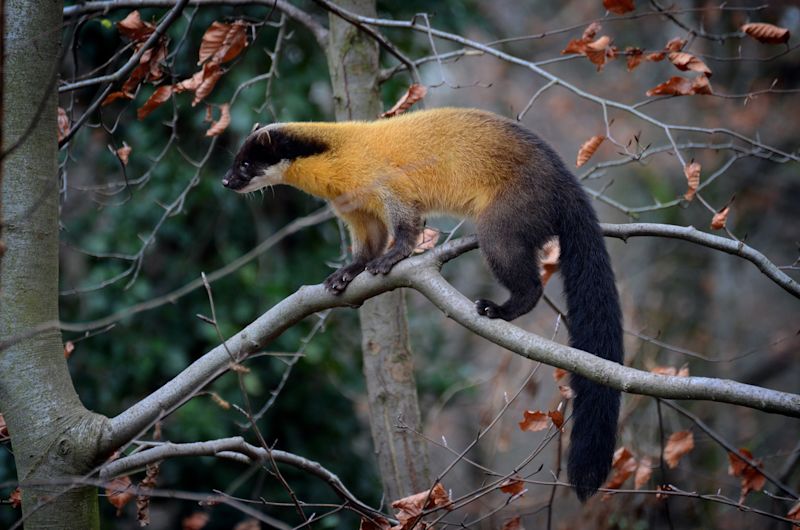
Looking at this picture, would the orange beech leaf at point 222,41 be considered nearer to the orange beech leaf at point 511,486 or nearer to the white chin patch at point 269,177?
the white chin patch at point 269,177

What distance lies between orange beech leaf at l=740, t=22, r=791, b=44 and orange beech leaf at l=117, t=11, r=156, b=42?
10.8ft

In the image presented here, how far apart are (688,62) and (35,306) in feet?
11.5

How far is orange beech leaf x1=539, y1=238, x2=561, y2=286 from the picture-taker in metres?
4.25

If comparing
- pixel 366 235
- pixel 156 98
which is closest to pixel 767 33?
pixel 366 235

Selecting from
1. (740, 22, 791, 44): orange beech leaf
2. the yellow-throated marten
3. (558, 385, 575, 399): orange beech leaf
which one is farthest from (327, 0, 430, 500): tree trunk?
(740, 22, 791, 44): orange beech leaf

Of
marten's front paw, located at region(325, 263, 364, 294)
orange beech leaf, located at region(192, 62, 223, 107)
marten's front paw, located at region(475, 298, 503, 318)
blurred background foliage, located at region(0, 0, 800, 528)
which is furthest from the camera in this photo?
blurred background foliage, located at region(0, 0, 800, 528)

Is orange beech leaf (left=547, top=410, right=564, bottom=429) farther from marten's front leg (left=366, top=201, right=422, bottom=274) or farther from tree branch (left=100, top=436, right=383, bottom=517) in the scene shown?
marten's front leg (left=366, top=201, right=422, bottom=274)

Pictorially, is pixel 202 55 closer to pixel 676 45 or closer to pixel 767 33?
pixel 676 45

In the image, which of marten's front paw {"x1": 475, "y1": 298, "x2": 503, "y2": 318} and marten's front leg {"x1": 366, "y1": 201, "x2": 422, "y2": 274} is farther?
marten's front leg {"x1": 366, "y1": 201, "x2": 422, "y2": 274}

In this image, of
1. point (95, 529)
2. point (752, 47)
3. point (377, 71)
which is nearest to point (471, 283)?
point (752, 47)

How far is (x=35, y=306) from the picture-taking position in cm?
335

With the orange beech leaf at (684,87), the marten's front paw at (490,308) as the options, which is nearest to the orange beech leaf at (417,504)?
the marten's front paw at (490,308)

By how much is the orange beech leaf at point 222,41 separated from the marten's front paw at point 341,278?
1394 mm

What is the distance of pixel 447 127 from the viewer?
441 centimetres
